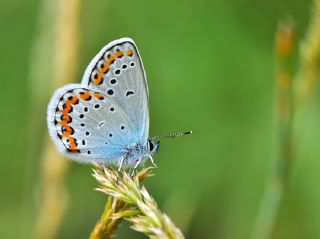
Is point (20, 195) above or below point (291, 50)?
below

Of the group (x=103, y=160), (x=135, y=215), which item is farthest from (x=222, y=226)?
(x=135, y=215)

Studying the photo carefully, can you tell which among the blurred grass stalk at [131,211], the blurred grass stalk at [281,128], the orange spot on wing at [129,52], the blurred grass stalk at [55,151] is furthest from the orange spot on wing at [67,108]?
the blurred grass stalk at [281,128]

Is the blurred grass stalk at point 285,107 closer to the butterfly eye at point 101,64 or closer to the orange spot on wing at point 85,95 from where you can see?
the butterfly eye at point 101,64

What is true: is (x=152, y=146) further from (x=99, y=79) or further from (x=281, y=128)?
(x=281, y=128)

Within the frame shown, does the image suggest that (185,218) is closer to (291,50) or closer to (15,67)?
(291,50)

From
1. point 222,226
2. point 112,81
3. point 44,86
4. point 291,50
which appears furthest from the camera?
point 222,226

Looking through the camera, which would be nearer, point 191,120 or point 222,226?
point 222,226

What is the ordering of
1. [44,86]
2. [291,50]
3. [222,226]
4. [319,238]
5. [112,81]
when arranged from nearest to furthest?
[291,50] → [112,81] → [44,86] → [319,238] → [222,226]
